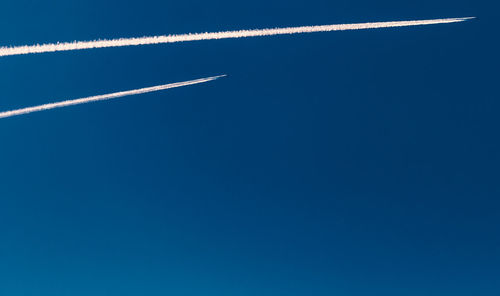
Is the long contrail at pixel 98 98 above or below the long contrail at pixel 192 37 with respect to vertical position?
below

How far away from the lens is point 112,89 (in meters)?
2.29

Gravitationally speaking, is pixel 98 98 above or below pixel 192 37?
below

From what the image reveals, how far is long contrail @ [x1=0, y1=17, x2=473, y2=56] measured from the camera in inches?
87.9

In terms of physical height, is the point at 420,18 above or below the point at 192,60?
Result: above

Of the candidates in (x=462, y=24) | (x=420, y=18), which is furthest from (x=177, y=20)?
(x=462, y=24)

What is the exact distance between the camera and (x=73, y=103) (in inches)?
90.3

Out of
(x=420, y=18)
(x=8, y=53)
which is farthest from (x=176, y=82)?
(x=420, y=18)

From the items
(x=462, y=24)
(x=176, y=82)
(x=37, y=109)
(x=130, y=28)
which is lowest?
(x=37, y=109)

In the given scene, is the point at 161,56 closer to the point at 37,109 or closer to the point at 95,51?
the point at 95,51

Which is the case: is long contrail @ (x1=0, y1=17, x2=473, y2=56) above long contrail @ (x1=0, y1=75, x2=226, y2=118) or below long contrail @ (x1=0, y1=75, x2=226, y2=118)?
above

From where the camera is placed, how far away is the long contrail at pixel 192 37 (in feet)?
7.32

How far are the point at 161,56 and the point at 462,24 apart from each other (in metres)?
1.56

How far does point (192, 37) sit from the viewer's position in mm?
2293

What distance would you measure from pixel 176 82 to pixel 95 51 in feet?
1.41
